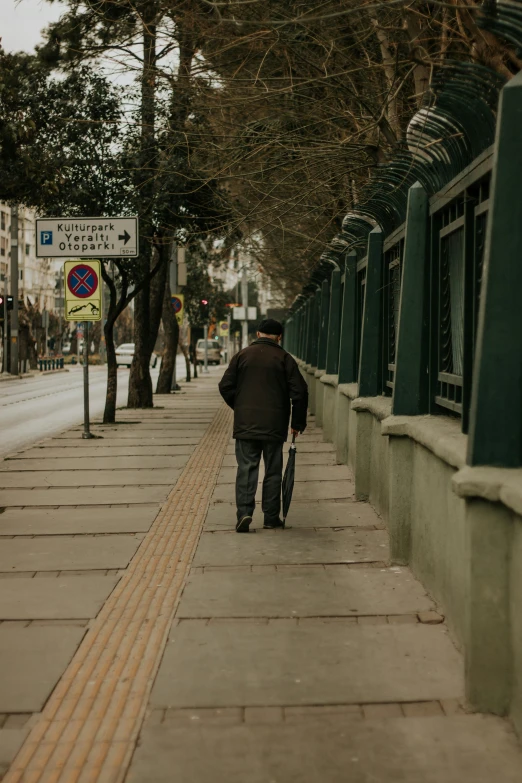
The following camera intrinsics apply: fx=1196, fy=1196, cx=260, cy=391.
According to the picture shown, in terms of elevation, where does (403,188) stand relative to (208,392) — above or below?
above

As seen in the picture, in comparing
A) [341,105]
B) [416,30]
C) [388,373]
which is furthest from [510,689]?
[341,105]

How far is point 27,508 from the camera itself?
11.0m

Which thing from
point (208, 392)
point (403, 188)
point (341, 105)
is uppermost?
point (341, 105)

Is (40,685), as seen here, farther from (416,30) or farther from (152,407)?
(152,407)

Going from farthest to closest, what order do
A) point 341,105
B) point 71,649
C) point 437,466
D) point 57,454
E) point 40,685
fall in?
point 57,454, point 341,105, point 437,466, point 71,649, point 40,685

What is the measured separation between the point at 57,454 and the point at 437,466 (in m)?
10.5

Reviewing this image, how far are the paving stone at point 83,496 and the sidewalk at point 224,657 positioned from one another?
2.11 ft

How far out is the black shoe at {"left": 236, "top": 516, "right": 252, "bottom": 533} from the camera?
929 cm

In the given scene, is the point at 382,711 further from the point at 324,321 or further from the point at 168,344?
the point at 168,344

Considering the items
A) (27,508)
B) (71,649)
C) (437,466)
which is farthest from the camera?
(27,508)

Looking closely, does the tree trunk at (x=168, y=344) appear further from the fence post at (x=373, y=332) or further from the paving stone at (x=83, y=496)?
the fence post at (x=373, y=332)

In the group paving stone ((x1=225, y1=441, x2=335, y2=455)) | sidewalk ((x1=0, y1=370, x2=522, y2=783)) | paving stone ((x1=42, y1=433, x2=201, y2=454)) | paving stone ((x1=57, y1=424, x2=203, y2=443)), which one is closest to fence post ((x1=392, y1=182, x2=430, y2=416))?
sidewalk ((x1=0, y1=370, x2=522, y2=783))

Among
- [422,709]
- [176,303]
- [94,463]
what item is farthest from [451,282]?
[176,303]

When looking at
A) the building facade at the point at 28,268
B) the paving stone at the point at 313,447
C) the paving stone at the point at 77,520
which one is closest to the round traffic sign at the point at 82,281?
the paving stone at the point at 313,447
